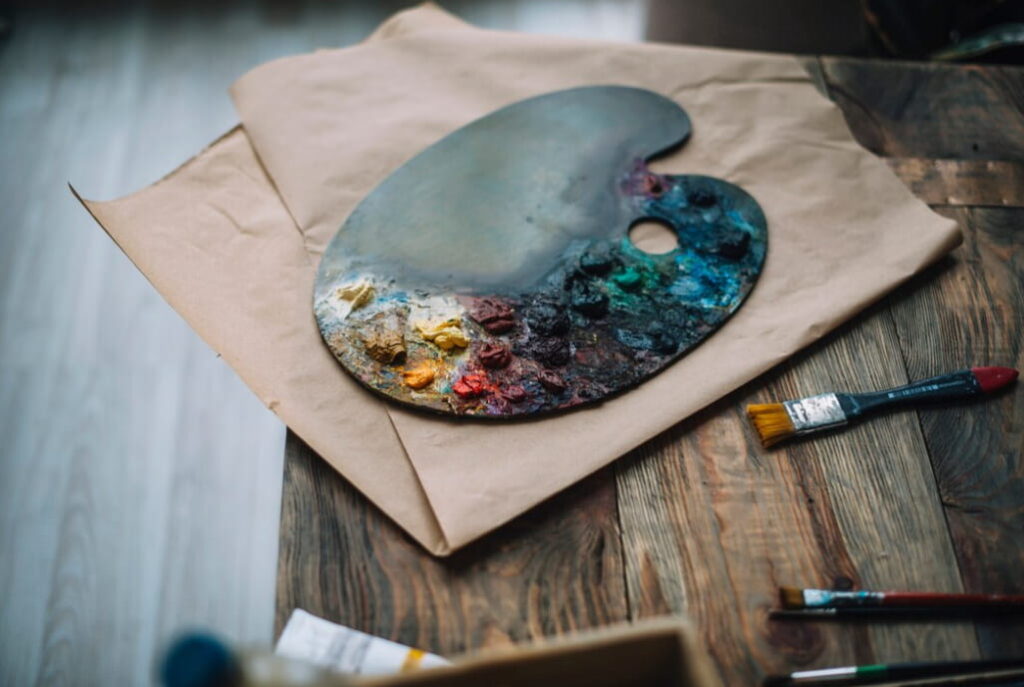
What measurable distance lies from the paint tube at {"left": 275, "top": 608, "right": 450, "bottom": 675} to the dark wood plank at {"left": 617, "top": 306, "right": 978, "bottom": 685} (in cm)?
19

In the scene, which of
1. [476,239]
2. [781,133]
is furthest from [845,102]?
[476,239]

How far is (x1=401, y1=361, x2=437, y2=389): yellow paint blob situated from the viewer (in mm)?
828

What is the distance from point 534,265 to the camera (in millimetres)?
926

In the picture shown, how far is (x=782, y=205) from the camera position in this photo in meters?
1.00

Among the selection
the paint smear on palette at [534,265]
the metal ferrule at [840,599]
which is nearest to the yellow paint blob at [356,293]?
the paint smear on palette at [534,265]

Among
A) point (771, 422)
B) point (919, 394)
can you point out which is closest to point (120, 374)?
point (771, 422)

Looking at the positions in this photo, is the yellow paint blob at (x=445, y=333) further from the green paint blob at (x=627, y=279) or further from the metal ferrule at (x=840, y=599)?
the metal ferrule at (x=840, y=599)

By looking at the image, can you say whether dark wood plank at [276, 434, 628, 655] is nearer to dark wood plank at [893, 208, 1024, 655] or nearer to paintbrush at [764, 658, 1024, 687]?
paintbrush at [764, 658, 1024, 687]

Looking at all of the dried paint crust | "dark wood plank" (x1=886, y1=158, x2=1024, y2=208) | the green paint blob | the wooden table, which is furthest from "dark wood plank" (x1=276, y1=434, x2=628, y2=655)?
"dark wood plank" (x1=886, y1=158, x2=1024, y2=208)

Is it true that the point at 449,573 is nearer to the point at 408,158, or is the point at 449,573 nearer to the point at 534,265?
the point at 534,265

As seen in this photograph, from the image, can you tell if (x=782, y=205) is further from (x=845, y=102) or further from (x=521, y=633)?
(x=521, y=633)

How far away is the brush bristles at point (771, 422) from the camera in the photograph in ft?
2.65

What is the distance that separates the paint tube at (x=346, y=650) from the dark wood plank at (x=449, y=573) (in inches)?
0.4

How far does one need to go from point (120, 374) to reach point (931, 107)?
1.32 m
